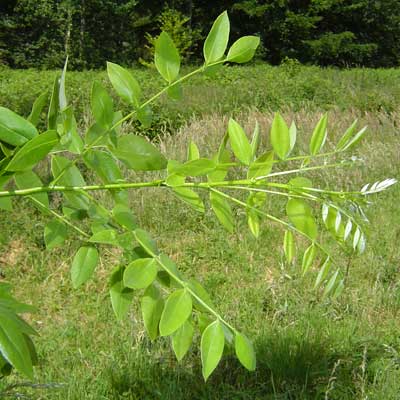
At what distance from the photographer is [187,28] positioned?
2394 cm

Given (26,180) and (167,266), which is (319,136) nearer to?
(167,266)

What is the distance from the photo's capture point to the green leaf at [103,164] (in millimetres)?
653

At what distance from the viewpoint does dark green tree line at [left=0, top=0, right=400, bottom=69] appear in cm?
2244

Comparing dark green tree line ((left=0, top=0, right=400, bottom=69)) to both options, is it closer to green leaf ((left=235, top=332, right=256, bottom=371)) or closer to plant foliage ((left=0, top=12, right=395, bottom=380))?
plant foliage ((left=0, top=12, right=395, bottom=380))

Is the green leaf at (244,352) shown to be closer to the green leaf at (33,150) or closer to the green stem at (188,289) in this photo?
the green stem at (188,289)

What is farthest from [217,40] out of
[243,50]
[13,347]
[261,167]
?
[13,347]

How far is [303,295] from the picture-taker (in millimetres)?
3023

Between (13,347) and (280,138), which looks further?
(280,138)

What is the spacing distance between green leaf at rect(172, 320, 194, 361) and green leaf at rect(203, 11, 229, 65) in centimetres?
29

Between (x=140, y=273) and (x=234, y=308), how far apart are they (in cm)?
242

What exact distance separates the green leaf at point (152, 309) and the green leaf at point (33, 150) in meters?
0.18

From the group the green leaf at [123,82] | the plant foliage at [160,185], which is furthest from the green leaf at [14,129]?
the green leaf at [123,82]

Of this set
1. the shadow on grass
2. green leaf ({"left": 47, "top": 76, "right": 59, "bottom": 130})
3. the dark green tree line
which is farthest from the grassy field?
the dark green tree line

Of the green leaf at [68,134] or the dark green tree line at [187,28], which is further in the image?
the dark green tree line at [187,28]
